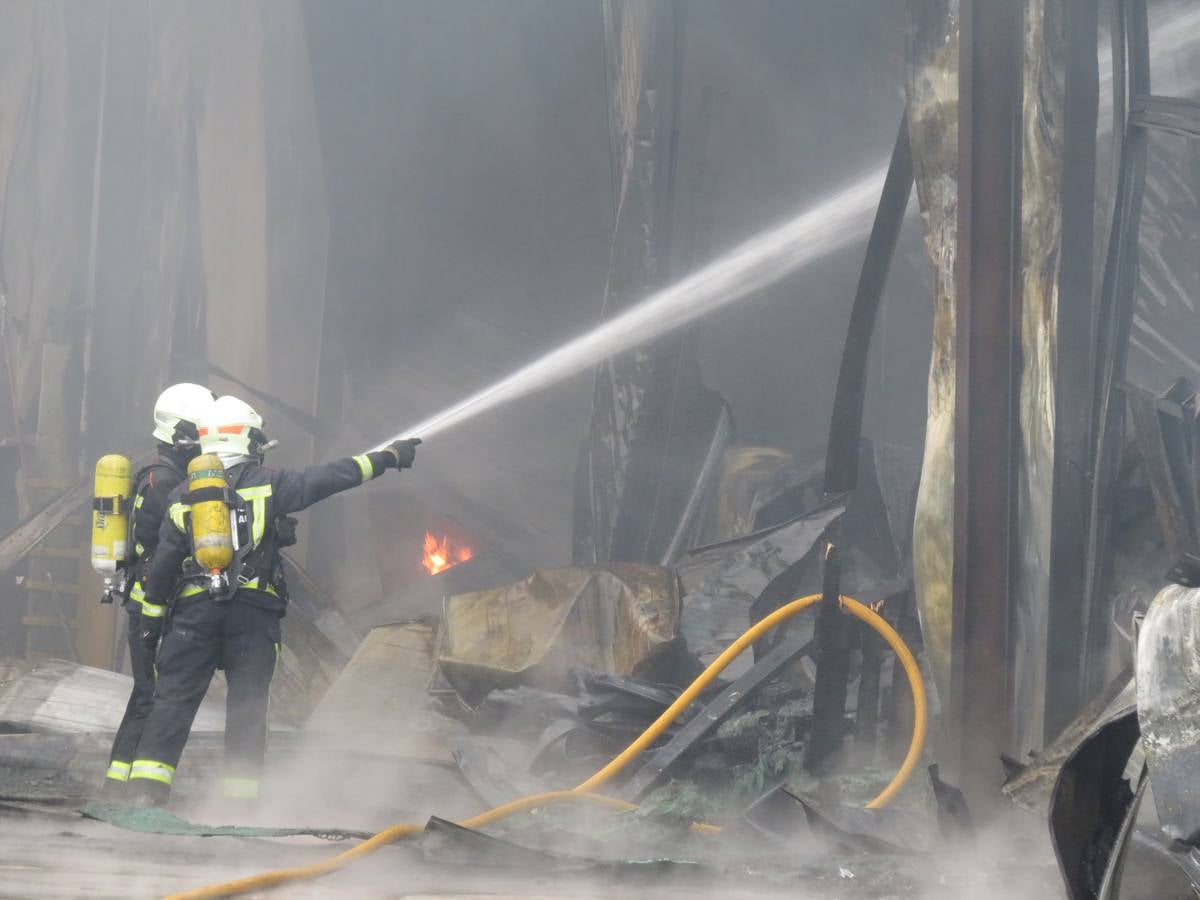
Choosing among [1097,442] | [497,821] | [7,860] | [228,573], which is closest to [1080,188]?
[1097,442]

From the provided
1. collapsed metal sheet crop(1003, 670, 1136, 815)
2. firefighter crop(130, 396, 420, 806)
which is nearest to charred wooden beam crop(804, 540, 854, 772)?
collapsed metal sheet crop(1003, 670, 1136, 815)

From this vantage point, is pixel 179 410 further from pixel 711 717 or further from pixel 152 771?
pixel 711 717

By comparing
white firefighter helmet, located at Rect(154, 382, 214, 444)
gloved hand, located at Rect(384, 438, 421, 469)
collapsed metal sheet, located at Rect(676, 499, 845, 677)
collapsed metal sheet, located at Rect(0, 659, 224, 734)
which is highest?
white firefighter helmet, located at Rect(154, 382, 214, 444)

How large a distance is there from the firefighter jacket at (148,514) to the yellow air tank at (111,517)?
4 centimetres

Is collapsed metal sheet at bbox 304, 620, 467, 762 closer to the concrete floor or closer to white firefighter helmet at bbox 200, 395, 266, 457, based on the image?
white firefighter helmet at bbox 200, 395, 266, 457

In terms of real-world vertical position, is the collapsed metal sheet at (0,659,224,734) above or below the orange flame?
below

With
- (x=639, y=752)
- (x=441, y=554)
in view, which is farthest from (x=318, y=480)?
(x=441, y=554)

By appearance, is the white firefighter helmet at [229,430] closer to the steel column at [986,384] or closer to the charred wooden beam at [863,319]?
the charred wooden beam at [863,319]

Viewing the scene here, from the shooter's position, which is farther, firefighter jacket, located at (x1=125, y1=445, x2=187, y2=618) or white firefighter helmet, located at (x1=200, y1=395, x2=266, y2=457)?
firefighter jacket, located at (x1=125, y1=445, x2=187, y2=618)

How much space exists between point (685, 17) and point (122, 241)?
15.0ft

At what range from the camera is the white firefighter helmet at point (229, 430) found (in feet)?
14.4

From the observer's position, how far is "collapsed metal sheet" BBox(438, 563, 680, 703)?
198 inches

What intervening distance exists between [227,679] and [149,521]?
66 centimetres

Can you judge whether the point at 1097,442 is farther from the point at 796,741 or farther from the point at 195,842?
the point at 195,842
